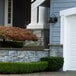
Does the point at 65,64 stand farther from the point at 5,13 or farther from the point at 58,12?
the point at 5,13

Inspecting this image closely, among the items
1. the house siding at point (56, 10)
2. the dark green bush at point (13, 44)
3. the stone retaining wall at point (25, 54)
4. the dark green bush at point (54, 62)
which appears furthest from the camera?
the dark green bush at point (13, 44)

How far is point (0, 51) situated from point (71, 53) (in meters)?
3.40

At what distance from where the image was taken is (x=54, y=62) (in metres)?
17.0

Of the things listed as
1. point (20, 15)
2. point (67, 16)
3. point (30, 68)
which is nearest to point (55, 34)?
point (67, 16)

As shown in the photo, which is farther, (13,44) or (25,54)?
(13,44)

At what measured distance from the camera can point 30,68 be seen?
16.1 meters

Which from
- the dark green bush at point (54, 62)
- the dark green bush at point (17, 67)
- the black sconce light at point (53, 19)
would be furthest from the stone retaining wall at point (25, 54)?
the black sconce light at point (53, 19)

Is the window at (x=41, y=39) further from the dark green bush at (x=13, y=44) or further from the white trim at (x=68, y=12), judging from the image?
the white trim at (x=68, y=12)

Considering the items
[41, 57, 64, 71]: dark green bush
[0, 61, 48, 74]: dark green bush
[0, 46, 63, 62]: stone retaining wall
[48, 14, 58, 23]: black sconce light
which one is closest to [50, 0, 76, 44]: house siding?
[48, 14, 58, 23]: black sconce light

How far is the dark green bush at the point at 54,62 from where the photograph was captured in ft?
55.7

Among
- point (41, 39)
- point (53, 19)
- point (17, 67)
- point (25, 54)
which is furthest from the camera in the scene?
point (41, 39)

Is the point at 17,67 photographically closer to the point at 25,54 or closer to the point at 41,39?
the point at 25,54

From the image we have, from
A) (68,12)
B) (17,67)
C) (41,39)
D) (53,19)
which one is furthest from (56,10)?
(17,67)

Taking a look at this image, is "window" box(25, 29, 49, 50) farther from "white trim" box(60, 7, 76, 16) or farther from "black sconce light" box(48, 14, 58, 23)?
"white trim" box(60, 7, 76, 16)
